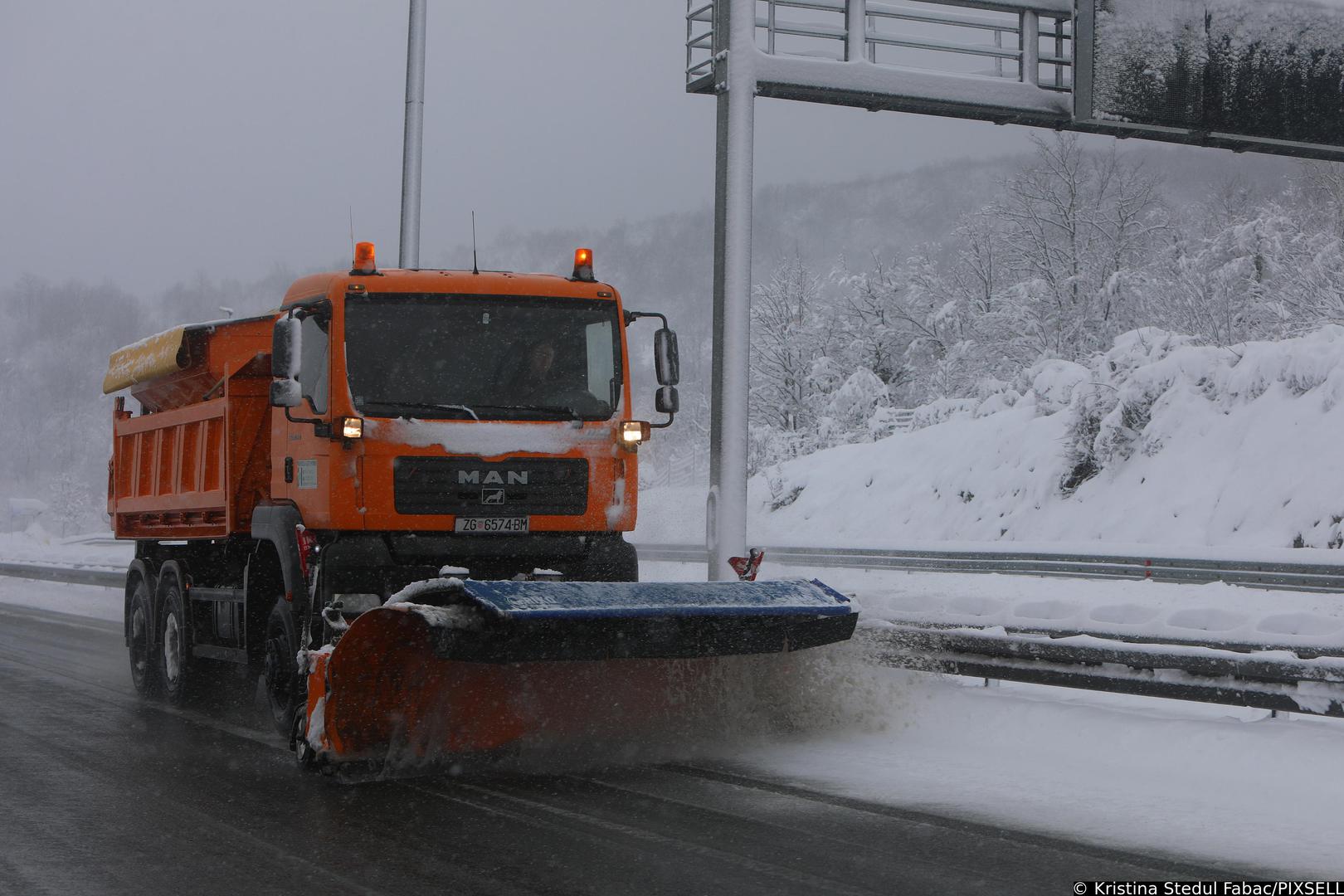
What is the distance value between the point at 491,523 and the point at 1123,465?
2472cm

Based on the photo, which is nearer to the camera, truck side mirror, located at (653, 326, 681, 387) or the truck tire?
the truck tire

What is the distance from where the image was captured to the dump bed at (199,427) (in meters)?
10.1

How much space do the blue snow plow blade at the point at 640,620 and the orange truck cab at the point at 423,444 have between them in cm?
107

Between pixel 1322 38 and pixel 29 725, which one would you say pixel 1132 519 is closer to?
pixel 1322 38

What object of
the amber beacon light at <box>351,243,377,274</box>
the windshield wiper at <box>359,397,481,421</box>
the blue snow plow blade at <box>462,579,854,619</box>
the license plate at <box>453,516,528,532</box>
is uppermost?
the amber beacon light at <box>351,243,377,274</box>

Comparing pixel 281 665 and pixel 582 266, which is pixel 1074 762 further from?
pixel 281 665

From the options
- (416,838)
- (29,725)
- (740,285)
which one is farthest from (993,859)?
(740,285)

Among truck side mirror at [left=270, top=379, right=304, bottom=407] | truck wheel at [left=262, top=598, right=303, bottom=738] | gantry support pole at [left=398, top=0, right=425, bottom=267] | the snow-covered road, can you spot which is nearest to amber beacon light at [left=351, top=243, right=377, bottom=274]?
truck side mirror at [left=270, top=379, right=304, bottom=407]

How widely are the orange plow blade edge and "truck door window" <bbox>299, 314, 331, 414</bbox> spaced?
1.78 metres

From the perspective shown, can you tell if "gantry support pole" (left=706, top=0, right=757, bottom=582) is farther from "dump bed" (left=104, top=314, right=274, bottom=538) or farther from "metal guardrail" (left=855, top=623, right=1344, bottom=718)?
"dump bed" (left=104, top=314, right=274, bottom=538)

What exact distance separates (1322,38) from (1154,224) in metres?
31.0

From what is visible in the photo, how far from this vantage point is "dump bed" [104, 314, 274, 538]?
10102 mm

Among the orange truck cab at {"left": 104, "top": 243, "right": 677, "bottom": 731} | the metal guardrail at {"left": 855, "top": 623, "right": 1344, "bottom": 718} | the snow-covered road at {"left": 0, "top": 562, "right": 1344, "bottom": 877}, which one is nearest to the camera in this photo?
the snow-covered road at {"left": 0, "top": 562, "right": 1344, "bottom": 877}

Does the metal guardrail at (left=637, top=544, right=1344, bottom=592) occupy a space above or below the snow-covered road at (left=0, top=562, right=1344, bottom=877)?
above
